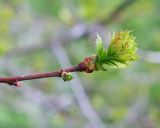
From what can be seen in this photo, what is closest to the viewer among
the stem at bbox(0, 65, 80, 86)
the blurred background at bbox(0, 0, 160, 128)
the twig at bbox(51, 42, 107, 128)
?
the stem at bbox(0, 65, 80, 86)

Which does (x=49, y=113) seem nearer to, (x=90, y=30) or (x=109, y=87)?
(x=90, y=30)

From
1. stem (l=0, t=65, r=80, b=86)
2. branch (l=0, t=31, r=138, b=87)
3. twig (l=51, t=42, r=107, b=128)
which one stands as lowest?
stem (l=0, t=65, r=80, b=86)

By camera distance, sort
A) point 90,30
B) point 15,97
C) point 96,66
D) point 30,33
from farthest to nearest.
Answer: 1. point 30,33
2. point 15,97
3. point 90,30
4. point 96,66

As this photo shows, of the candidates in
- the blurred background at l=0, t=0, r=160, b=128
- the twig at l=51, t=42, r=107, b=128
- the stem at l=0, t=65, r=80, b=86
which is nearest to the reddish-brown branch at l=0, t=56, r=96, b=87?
the stem at l=0, t=65, r=80, b=86

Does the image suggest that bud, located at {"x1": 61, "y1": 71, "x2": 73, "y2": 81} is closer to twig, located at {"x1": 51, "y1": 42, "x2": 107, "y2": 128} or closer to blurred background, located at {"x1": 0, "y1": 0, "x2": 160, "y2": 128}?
blurred background, located at {"x1": 0, "y1": 0, "x2": 160, "y2": 128}

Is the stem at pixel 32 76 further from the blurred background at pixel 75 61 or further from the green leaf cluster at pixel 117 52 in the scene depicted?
the blurred background at pixel 75 61

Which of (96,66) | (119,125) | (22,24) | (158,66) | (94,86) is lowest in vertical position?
(96,66)

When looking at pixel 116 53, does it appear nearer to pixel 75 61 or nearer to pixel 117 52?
pixel 117 52

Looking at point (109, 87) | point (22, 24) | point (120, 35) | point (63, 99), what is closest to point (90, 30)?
point (63, 99)

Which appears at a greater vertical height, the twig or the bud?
the twig
